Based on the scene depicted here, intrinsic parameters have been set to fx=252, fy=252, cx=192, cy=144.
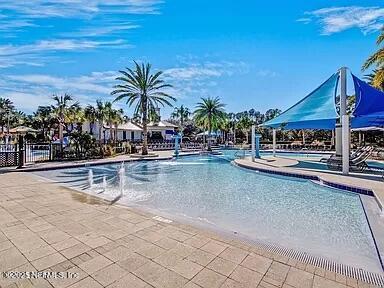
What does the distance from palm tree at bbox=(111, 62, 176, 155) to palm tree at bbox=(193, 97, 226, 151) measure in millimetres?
8377

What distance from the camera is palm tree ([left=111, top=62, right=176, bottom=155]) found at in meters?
21.8

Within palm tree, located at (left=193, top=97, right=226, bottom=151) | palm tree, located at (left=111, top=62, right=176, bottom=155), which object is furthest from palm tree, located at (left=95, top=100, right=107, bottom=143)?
palm tree, located at (left=111, top=62, right=176, bottom=155)

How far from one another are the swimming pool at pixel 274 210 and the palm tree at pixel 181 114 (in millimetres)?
48729

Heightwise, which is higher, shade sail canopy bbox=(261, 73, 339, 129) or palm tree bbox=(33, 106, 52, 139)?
palm tree bbox=(33, 106, 52, 139)

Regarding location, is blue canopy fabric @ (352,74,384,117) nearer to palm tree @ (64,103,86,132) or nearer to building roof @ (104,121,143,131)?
palm tree @ (64,103,86,132)

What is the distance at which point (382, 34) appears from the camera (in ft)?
46.8

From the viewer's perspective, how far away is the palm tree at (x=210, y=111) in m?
30.8

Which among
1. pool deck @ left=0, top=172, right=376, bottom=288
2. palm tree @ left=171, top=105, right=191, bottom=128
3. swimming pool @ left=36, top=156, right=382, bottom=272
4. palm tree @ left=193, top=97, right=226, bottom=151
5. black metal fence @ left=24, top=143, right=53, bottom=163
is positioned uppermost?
palm tree @ left=171, top=105, right=191, bottom=128

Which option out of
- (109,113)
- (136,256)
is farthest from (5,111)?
(136,256)

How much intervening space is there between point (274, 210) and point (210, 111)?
83.0ft

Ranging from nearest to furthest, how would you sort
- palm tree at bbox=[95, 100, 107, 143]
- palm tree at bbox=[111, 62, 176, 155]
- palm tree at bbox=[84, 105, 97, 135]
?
palm tree at bbox=[111, 62, 176, 155]
palm tree at bbox=[84, 105, 97, 135]
palm tree at bbox=[95, 100, 107, 143]

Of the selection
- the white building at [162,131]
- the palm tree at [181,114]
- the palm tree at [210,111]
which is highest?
the palm tree at [181,114]

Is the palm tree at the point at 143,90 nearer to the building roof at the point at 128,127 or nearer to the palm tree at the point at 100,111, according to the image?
the palm tree at the point at 100,111

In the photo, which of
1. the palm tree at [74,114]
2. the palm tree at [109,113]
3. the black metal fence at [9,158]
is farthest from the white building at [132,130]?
the black metal fence at [9,158]
